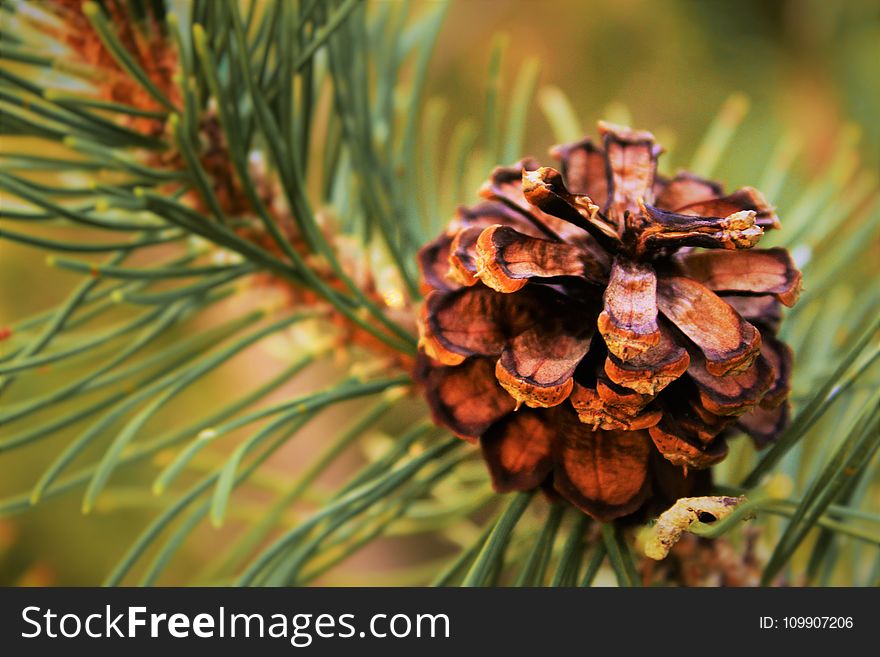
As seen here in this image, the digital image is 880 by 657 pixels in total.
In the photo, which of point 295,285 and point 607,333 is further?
point 295,285

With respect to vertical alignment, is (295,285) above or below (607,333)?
above

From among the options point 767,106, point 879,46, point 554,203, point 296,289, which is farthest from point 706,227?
point 767,106

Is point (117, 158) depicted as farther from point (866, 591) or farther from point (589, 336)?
point (866, 591)

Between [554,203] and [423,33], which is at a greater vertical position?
[423,33]
